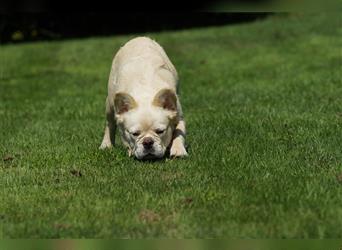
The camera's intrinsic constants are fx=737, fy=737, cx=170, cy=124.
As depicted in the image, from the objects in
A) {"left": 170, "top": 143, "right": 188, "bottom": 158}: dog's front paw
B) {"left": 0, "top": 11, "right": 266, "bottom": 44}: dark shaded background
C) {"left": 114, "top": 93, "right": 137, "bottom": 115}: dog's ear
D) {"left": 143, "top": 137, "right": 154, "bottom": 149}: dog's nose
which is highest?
Result: {"left": 114, "top": 93, "right": 137, "bottom": 115}: dog's ear

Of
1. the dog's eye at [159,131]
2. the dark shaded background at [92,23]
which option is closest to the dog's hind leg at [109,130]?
the dog's eye at [159,131]

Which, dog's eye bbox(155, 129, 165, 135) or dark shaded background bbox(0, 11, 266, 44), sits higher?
dog's eye bbox(155, 129, 165, 135)

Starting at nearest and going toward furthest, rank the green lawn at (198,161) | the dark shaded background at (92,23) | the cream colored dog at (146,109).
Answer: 1. the green lawn at (198,161)
2. the cream colored dog at (146,109)
3. the dark shaded background at (92,23)

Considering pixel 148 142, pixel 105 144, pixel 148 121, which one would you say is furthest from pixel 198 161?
pixel 105 144

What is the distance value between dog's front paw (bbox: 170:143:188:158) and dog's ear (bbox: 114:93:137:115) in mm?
703

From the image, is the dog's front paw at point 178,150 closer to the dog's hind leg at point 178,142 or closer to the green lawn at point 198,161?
the dog's hind leg at point 178,142

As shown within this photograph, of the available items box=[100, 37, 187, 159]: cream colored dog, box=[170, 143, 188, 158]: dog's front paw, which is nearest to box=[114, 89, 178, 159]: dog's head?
box=[100, 37, 187, 159]: cream colored dog

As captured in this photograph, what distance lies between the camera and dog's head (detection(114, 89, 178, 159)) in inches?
348

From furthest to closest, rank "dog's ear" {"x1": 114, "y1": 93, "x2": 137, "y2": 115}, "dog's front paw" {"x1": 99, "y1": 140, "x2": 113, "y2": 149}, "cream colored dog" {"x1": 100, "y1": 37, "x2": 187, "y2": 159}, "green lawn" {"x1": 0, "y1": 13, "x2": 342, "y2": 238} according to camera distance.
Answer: "dog's front paw" {"x1": 99, "y1": 140, "x2": 113, "y2": 149} → "dog's ear" {"x1": 114, "y1": 93, "x2": 137, "y2": 115} → "cream colored dog" {"x1": 100, "y1": 37, "x2": 187, "y2": 159} → "green lawn" {"x1": 0, "y1": 13, "x2": 342, "y2": 238}

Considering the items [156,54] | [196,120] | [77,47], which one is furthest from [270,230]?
[77,47]

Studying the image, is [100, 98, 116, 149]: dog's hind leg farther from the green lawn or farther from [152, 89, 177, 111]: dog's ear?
[152, 89, 177, 111]: dog's ear

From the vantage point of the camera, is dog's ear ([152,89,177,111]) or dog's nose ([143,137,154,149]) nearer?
dog's nose ([143,137,154,149])

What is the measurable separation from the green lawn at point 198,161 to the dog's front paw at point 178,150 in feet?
0.53

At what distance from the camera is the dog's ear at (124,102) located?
9039 millimetres
